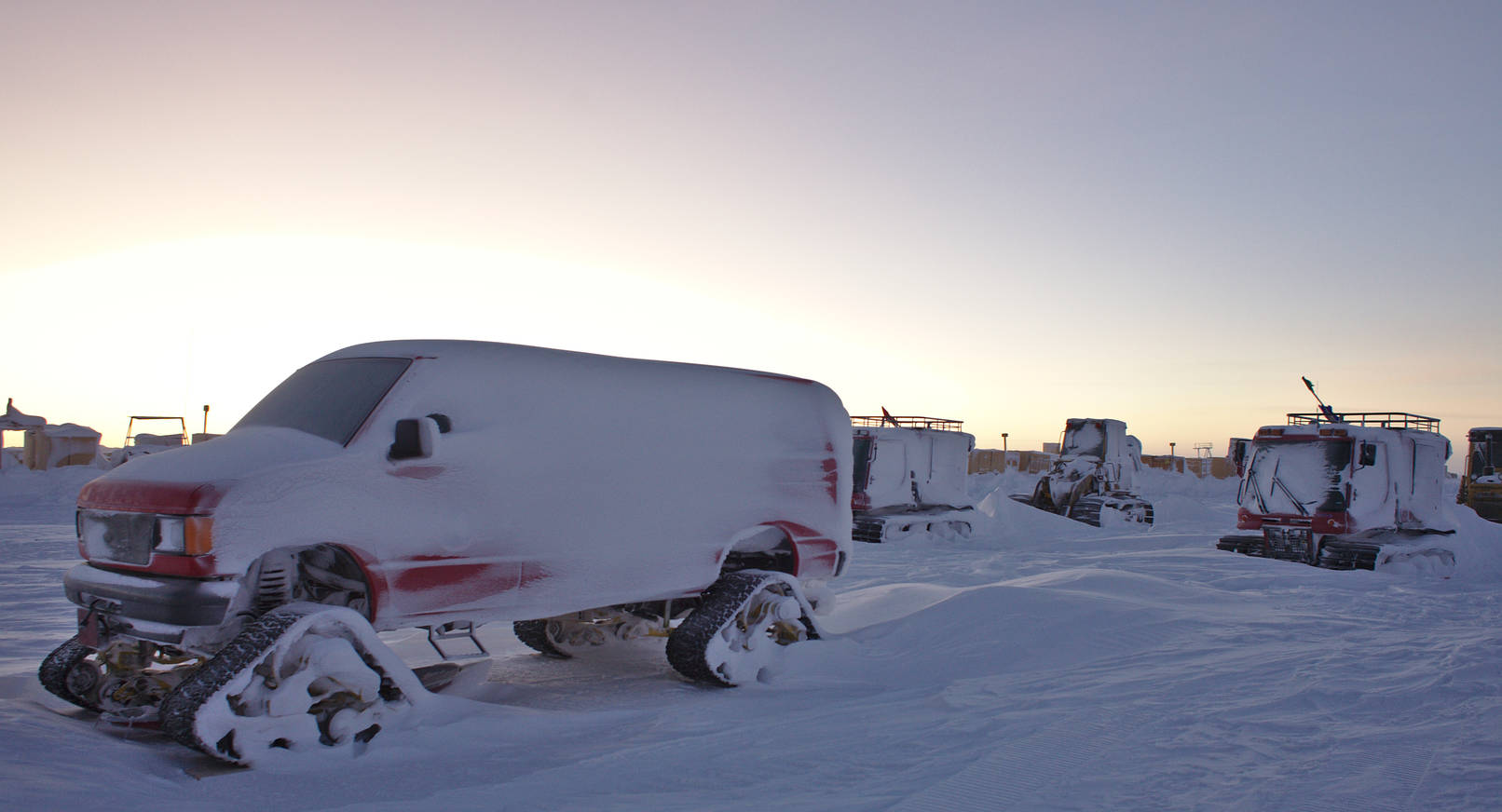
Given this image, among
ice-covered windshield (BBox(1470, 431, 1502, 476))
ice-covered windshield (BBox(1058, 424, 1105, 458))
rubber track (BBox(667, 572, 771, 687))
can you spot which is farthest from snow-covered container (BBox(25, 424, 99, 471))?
ice-covered windshield (BBox(1470, 431, 1502, 476))

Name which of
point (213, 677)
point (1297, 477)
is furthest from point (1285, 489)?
point (213, 677)

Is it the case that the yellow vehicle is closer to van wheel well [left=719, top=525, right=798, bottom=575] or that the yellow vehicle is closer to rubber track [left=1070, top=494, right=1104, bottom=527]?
rubber track [left=1070, top=494, right=1104, bottom=527]

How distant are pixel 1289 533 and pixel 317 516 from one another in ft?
51.1

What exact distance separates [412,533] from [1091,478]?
2121 cm

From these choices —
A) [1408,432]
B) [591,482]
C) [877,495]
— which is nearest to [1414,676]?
[591,482]

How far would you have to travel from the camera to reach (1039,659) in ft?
21.9

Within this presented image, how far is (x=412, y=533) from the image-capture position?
4969 mm

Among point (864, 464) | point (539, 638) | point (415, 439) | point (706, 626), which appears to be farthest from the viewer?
point (864, 464)

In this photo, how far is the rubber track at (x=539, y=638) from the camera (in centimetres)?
731

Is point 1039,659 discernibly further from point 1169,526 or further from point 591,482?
point 1169,526

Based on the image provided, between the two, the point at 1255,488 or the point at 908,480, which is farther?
the point at 908,480

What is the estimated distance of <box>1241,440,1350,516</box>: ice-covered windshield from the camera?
15062 mm

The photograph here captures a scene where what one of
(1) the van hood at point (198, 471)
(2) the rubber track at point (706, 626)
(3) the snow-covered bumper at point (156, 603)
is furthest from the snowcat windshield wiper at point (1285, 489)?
(3) the snow-covered bumper at point (156, 603)

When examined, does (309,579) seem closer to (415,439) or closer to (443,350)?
(415,439)
